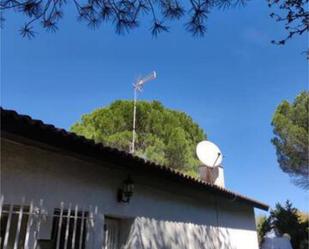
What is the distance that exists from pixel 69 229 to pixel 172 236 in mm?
2818

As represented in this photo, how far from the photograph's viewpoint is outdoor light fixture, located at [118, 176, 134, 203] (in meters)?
6.18

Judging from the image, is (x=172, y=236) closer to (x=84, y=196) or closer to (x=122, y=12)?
(x=84, y=196)

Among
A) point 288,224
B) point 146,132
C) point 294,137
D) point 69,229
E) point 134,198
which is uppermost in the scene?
point 146,132

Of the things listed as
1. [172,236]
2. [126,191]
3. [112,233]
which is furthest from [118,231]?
[172,236]

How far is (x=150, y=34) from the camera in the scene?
4.61 metres

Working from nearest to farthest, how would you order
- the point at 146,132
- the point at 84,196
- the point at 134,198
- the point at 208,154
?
1. the point at 84,196
2. the point at 134,198
3. the point at 208,154
4. the point at 146,132

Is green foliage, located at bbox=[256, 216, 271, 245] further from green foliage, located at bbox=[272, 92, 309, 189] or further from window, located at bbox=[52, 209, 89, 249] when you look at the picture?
window, located at bbox=[52, 209, 89, 249]

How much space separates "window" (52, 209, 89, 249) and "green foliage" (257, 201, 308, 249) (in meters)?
12.8

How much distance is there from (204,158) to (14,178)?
8652mm

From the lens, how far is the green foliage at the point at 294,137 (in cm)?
1786

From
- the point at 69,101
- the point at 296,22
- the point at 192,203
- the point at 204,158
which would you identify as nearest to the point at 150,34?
the point at 296,22

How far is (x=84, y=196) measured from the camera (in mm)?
5492

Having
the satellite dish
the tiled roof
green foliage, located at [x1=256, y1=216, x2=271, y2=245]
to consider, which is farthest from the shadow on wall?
green foliage, located at [x1=256, y1=216, x2=271, y2=245]

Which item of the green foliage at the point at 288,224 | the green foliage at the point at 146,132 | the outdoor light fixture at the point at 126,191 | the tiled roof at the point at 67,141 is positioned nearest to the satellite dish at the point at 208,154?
the tiled roof at the point at 67,141
